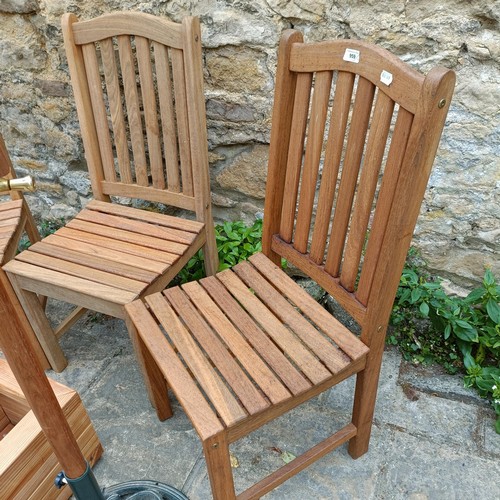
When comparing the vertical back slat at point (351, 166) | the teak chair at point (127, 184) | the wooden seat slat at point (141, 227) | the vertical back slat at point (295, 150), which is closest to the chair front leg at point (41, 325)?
the teak chair at point (127, 184)

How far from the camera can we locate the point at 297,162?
54.7 inches

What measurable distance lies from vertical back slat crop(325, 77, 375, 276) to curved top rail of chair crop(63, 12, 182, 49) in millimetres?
688

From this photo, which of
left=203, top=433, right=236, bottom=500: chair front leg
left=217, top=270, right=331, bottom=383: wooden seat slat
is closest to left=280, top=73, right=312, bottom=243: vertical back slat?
left=217, top=270, right=331, bottom=383: wooden seat slat

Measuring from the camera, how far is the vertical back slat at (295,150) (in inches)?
51.6

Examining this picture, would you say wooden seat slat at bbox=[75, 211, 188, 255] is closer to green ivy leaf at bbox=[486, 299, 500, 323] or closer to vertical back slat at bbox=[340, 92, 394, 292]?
vertical back slat at bbox=[340, 92, 394, 292]

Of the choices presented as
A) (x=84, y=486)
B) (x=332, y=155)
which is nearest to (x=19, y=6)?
(x=332, y=155)

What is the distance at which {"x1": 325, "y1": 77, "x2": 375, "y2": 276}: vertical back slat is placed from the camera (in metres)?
1.15

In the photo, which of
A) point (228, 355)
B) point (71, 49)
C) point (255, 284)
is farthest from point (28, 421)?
point (71, 49)

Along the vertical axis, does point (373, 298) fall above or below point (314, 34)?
below

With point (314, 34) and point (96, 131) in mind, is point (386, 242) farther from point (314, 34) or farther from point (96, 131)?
point (96, 131)

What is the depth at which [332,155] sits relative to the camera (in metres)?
1.28

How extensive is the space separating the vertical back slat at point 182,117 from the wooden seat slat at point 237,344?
0.45 m

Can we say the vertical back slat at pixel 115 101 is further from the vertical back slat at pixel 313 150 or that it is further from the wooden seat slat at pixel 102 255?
the vertical back slat at pixel 313 150

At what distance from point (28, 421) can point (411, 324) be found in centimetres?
143
